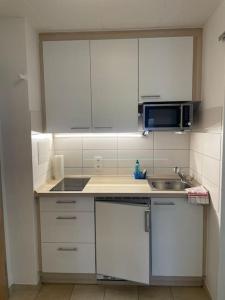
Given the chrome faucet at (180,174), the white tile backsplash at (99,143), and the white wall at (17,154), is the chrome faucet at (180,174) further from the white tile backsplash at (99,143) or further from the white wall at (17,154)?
the white wall at (17,154)

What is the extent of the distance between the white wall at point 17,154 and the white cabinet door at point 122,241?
23.2 inches

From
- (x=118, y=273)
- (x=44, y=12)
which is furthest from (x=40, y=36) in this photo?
(x=118, y=273)

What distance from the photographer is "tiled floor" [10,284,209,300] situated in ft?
6.69

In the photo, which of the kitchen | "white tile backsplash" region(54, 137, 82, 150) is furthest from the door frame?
"white tile backsplash" region(54, 137, 82, 150)

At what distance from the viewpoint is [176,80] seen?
7.28 feet

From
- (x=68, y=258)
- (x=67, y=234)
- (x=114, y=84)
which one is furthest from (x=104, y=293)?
(x=114, y=84)

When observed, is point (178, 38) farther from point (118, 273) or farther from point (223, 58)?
point (118, 273)

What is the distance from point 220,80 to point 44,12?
4.65ft

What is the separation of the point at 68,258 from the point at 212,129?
164 cm

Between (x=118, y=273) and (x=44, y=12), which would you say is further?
(x=118, y=273)

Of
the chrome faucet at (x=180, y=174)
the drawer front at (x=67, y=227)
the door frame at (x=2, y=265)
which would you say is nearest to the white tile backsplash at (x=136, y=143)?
the chrome faucet at (x=180, y=174)

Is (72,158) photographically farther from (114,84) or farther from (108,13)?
(108,13)

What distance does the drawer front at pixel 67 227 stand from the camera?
211 cm

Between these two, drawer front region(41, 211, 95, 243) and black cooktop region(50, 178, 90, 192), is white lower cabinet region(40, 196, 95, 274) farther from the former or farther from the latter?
black cooktop region(50, 178, 90, 192)
